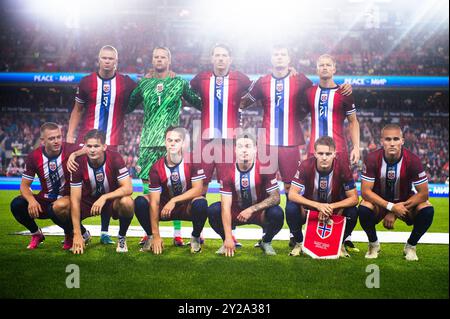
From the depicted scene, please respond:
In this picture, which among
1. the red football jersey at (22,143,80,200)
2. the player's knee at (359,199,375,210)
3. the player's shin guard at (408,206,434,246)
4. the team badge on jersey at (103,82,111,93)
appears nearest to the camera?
the player's shin guard at (408,206,434,246)

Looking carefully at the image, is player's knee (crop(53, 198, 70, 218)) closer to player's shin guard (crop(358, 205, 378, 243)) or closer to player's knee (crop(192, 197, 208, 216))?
player's knee (crop(192, 197, 208, 216))

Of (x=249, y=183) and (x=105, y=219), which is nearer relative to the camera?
(x=249, y=183)

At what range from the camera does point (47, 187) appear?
14.3 ft

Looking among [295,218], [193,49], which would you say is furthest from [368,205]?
→ [193,49]

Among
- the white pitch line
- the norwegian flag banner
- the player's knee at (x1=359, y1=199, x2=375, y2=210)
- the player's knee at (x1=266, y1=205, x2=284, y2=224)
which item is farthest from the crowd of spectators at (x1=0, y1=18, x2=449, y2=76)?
the norwegian flag banner

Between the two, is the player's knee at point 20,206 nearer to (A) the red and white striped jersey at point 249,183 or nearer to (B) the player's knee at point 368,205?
(A) the red and white striped jersey at point 249,183

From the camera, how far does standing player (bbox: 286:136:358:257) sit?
13.2 ft

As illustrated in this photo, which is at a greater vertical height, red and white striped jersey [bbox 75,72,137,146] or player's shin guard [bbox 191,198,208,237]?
red and white striped jersey [bbox 75,72,137,146]

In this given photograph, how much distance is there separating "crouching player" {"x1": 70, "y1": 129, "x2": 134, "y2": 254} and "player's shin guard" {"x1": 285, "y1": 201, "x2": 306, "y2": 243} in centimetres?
145

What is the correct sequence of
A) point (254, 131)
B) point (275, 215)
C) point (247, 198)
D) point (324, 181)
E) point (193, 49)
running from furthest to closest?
point (193, 49) → point (254, 131) → point (247, 198) → point (324, 181) → point (275, 215)

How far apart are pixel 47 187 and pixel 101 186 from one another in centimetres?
54

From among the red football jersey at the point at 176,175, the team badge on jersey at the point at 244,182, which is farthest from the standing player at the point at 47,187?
the team badge on jersey at the point at 244,182

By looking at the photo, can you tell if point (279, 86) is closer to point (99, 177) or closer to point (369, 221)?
point (369, 221)

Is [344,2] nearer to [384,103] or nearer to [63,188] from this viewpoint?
[384,103]
